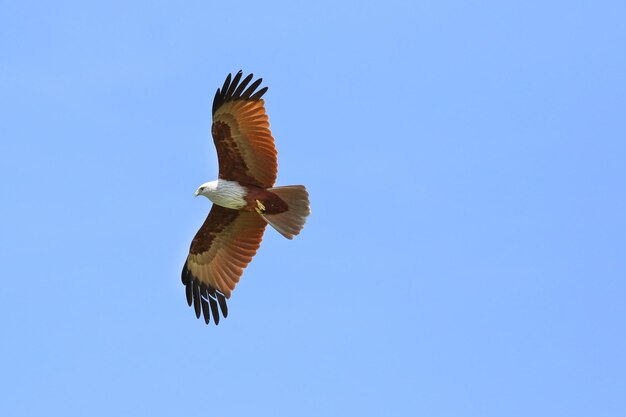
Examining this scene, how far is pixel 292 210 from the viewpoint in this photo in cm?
1532

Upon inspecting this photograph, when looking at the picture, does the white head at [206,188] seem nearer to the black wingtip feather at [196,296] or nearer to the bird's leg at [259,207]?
the bird's leg at [259,207]

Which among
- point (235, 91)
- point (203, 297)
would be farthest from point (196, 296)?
point (235, 91)

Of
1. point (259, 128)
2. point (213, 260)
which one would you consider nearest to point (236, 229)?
point (213, 260)

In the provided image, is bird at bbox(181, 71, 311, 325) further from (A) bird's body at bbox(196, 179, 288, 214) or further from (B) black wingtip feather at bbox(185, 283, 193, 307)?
(B) black wingtip feather at bbox(185, 283, 193, 307)

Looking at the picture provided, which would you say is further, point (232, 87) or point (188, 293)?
point (188, 293)

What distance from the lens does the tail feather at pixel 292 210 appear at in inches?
599

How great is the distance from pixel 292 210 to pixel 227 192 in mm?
920

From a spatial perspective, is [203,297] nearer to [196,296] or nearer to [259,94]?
[196,296]

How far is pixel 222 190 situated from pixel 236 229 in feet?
3.44

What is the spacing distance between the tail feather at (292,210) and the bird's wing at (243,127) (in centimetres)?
41

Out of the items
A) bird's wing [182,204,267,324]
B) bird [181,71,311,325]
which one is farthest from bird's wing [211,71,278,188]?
bird's wing [182,204,267,324]

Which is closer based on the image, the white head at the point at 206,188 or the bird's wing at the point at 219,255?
the white head at the point at 206,188

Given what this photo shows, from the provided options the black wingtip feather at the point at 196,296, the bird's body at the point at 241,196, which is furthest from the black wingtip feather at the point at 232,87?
the black wingtip feather at the point at 196,296

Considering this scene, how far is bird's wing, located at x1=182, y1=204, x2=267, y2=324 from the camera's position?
16.3m
